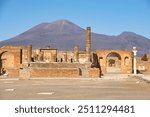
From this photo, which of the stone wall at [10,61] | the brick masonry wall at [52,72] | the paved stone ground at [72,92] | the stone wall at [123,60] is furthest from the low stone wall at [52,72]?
the stone wall at [123,60]

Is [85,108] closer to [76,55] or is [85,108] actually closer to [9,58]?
[76,55]

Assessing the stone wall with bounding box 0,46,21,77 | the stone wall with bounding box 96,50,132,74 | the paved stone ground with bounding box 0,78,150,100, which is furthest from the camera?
the stone wall with bounding box 96,50,132,74

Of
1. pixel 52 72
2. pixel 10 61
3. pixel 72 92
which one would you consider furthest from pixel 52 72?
pixel 10 61

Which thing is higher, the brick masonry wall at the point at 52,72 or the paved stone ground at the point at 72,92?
the brick masonry wall at the point at 52,72

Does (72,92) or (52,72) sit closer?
(72,92)

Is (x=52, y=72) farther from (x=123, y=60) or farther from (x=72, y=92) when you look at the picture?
(x=123, y=60)

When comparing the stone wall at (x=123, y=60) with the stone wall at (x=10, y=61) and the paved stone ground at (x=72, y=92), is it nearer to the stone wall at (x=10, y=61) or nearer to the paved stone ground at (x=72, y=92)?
the stone wall at (x=10, y=61)

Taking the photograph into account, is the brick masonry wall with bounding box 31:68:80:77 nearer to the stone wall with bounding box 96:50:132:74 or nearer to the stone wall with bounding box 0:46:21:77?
the stone wall with bounding box 0:46:21:77

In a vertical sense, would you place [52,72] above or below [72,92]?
above

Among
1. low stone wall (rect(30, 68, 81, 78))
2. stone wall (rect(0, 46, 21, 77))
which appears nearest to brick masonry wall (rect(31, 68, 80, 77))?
low stone wall (rect(30, 68, 81, 78))

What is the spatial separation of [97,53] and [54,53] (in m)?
5.63

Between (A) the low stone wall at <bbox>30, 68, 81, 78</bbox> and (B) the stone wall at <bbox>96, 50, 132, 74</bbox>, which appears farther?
(B) the stone wall at <bbox>96, 50, 132, 74</bbox>

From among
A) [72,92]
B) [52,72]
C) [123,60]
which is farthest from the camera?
[123,60]

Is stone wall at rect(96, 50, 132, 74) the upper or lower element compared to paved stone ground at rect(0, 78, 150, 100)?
upper
